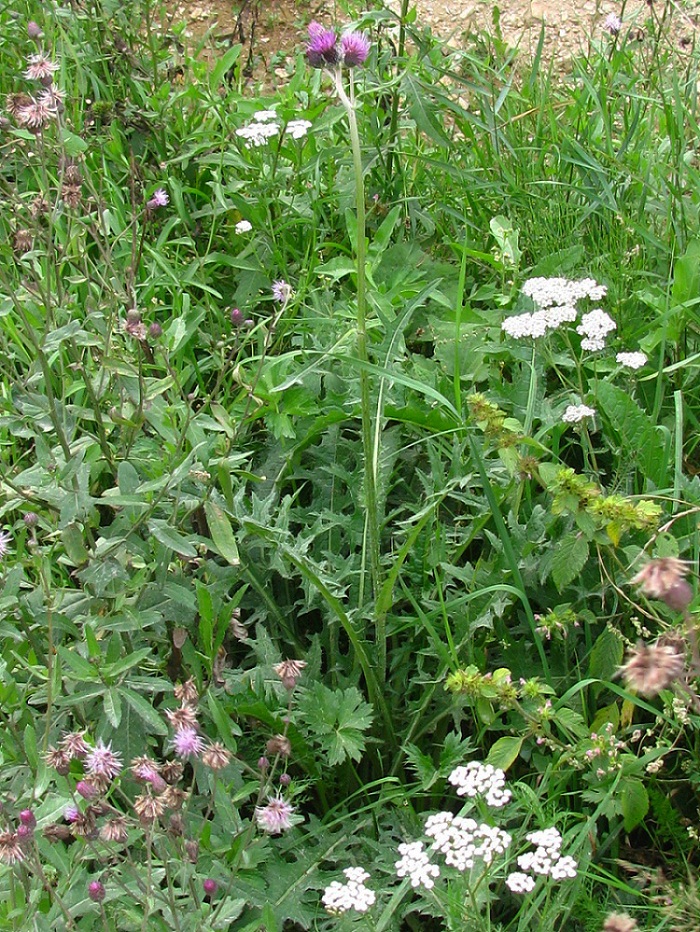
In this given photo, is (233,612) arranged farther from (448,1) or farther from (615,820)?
(448,1)

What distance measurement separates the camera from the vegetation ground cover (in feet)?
5.53

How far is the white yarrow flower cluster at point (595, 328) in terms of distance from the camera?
2.22 meters

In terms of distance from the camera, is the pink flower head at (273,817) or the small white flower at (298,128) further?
the small white flower at (298,128)

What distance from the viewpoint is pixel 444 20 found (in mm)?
3959

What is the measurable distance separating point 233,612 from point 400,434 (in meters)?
0.64

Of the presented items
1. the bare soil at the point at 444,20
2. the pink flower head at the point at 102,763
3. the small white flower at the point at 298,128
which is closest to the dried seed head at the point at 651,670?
the pink flower head at the point at 102,763

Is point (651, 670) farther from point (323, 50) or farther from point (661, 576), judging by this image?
point (323, 50)

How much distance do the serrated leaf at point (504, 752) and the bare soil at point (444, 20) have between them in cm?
268

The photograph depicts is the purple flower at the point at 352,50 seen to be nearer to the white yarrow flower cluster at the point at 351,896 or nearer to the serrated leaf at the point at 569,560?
the serrated leaf at the point at 569,560

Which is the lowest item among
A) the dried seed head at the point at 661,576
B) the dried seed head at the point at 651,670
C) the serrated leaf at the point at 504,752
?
the serrated leaf at the point at 504,752

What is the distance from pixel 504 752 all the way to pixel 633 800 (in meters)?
0.22

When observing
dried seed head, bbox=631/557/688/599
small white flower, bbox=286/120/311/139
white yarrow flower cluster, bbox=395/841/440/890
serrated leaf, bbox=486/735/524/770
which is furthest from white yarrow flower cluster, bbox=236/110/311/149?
dried seed head, bbox=631/557/688/599

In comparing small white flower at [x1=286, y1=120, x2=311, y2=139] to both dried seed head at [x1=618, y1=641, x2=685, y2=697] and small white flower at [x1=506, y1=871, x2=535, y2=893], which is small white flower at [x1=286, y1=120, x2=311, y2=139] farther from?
dried seed head at [x1=618, y1=641, x2=685, y2=697]

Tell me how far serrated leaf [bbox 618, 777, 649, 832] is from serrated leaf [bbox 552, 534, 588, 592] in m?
0.34
